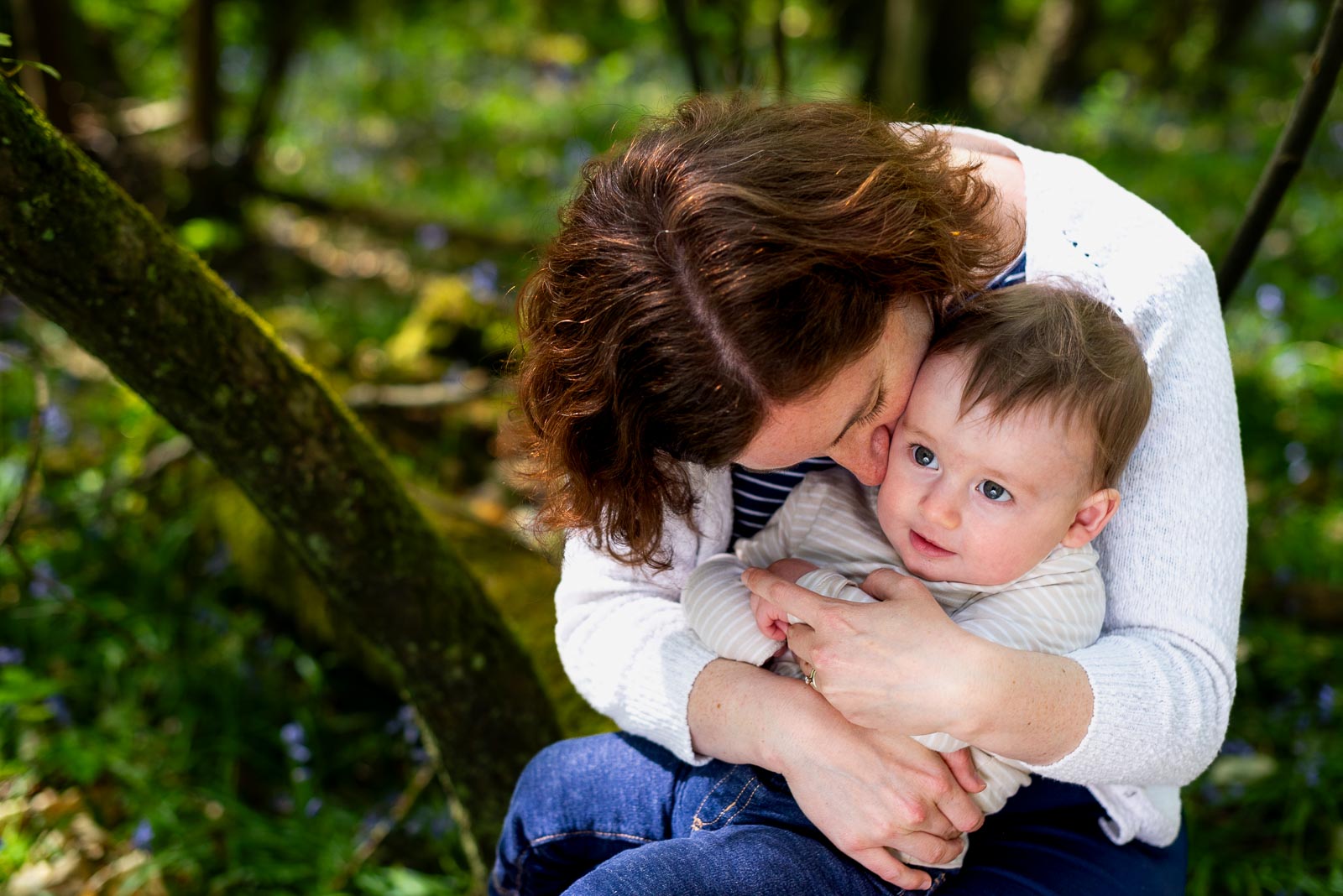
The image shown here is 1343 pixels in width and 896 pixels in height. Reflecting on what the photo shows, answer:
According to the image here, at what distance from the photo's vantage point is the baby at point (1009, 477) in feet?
5.05

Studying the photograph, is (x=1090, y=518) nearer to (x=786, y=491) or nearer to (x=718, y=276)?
(x=786, y=491)

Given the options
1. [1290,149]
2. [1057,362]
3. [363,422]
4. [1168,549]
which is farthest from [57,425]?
[1290,149]

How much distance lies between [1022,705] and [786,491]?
54cm

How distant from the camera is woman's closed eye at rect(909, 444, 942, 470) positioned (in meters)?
1.62

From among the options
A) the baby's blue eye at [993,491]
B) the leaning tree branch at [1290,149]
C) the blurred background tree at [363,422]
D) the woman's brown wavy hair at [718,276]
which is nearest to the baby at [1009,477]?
the baby's blue eye at [993,491]

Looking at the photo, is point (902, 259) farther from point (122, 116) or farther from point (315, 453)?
point (122, 116)

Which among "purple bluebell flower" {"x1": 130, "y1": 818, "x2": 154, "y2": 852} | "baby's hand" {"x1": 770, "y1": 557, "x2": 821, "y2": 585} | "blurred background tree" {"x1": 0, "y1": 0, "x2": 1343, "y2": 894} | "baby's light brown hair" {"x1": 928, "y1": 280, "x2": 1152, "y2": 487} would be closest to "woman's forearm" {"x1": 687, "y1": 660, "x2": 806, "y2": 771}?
"baby's hand" {"x1": 770, "y1": 557, "x2": 821, "y2": 585}

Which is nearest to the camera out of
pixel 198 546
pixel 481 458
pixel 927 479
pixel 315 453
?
pixel 927 479

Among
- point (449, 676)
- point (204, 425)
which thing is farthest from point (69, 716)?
point (204, 425)

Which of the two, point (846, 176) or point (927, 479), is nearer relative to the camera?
point (846, 176)

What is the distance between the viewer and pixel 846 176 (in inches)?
57.1

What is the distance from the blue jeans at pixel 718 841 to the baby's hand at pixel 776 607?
0.69ft

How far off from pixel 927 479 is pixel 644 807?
671 millimetres

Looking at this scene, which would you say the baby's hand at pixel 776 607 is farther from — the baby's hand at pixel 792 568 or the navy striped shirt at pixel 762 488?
the navy striped shirt at pixel 762 488
